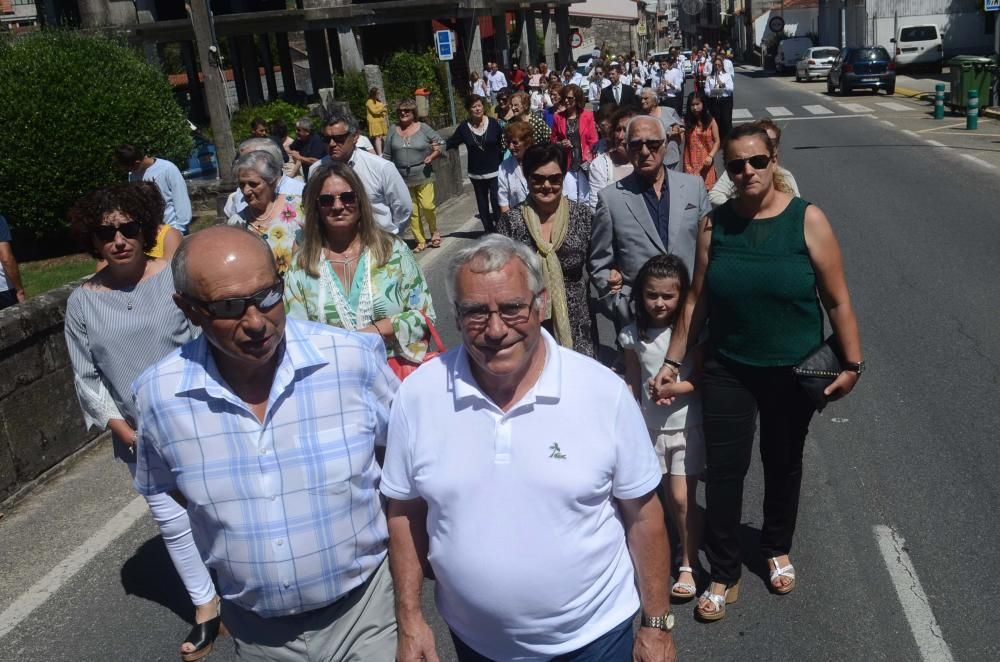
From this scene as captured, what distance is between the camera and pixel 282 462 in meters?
2.76

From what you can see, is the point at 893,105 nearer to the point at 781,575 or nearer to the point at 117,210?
the point at 781,575

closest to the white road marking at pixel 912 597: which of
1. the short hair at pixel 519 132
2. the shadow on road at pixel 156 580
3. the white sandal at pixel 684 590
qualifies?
the white sandal at pixel 684 590

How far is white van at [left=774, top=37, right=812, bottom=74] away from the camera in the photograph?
59.7 m

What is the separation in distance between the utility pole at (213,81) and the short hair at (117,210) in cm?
1167

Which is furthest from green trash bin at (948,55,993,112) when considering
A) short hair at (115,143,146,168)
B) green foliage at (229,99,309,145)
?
short hair at (115,143,146,168)

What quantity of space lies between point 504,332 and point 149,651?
2.76 meters

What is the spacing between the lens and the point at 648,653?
2854mm

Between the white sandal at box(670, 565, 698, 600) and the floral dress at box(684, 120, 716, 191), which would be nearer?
the white sandal at box(670, 565, 698, 600)

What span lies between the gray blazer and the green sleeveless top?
986 mm

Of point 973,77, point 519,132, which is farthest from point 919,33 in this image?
point 519,132

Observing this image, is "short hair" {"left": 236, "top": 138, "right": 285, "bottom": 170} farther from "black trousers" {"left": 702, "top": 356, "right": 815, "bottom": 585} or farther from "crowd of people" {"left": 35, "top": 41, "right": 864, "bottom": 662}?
"black trousers" {"left": 702, "top": 356, "right": 815, "bottom": 585}

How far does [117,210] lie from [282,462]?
6.00 feet

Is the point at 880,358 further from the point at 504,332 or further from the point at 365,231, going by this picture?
the point at 504,332

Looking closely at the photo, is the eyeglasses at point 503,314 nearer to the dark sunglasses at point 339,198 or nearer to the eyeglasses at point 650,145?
the dark sunglasses at point 339,198
